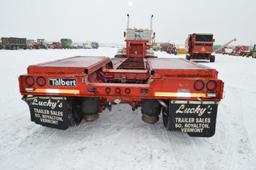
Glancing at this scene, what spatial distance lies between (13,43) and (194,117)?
4711 cm

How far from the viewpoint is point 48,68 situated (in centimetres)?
333

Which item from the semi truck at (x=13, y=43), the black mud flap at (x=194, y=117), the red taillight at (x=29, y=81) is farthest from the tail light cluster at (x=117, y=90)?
the semi truck at (x=13, y=43)

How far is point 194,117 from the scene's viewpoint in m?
3.24

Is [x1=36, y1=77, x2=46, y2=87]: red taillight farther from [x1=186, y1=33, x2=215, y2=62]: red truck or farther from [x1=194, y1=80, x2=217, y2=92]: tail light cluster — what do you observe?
[x1=186, y1=33, x2=215, y2=62]: red truck

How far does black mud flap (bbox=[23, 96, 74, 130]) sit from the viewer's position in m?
3.40

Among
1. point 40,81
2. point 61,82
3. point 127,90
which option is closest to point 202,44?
point 127,90

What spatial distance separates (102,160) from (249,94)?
20.0ft

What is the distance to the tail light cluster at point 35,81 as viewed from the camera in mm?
3299

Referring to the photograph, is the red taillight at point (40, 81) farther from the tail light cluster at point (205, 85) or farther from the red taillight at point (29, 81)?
the tail light cluster at point (205, 85)

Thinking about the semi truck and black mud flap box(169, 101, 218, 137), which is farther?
the semi truck

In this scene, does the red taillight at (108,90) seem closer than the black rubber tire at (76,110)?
Yes

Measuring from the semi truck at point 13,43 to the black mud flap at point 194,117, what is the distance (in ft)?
151

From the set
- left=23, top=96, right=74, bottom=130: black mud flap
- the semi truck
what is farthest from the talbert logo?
Answer: the semi truck

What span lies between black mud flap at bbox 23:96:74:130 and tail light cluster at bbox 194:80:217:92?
2067 millimetres
